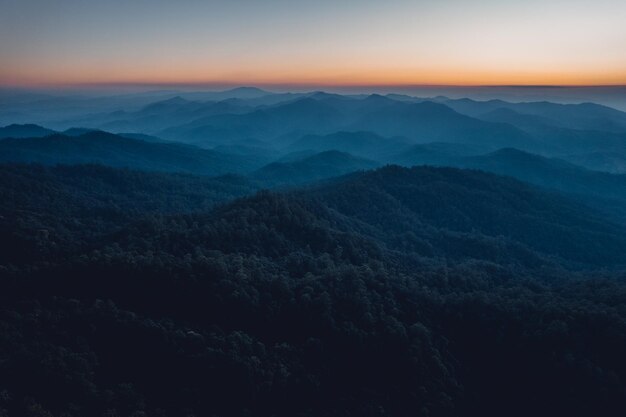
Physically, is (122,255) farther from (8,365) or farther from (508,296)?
(508,296)

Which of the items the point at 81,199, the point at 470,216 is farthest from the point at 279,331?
the point at 470,216

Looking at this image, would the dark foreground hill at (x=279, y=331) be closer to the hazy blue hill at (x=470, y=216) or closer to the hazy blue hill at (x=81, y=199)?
the hazy blue hill at (x=81, y=199)

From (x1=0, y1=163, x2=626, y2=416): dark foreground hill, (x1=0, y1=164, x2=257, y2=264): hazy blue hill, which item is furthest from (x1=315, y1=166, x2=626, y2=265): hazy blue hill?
(x1=0, y1=164, x2=257, y2=264): hazy blue hill

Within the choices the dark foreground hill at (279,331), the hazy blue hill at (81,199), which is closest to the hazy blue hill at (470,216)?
the dark foreground hill at (279,331)

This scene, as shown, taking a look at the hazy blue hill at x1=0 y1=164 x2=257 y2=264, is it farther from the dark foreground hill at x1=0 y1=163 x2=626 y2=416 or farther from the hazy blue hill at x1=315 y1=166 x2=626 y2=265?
the hazy blue hill at x1=315 y1=166 x2=626 y2=265

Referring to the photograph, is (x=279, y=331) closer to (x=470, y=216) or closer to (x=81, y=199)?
(x=81, y=199)

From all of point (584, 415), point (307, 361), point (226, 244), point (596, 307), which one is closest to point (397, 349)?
point (307, 361)

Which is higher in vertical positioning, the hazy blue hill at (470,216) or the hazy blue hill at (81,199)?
the hazy blue hill at (81,199)
